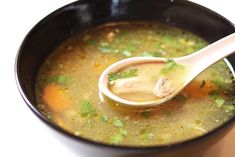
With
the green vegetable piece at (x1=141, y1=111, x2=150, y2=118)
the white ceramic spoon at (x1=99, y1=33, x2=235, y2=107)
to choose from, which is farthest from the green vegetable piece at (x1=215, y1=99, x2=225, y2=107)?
the green vegetable piece at (x1=141, y1=111, x2=150, y2=118)

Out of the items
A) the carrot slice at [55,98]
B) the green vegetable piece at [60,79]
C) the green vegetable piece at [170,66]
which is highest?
the green vegetable piece at [170,66]

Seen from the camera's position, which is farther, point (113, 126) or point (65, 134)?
point (113, 126)

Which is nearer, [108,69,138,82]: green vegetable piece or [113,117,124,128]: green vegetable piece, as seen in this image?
[113,117,124,128]: green vegetable piece

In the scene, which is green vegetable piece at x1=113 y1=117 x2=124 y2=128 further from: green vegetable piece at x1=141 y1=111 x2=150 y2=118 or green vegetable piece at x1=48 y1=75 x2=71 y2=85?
green vegetable piece at x1=48 y1=75 x2=71 y2=85

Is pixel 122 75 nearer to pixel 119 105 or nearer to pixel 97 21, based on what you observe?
pixel 119 105

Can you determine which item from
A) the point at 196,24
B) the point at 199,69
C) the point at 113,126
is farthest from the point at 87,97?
the point at 196,24

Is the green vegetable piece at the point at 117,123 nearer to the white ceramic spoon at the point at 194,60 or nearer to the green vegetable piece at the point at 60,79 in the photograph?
the white ceramic spoon at the point at 194,60

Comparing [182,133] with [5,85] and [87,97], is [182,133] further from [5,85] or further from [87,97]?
[5,85]

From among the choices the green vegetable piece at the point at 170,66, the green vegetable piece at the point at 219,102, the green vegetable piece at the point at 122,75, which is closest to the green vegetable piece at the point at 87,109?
the green vegetable piece at the point at 122,75
